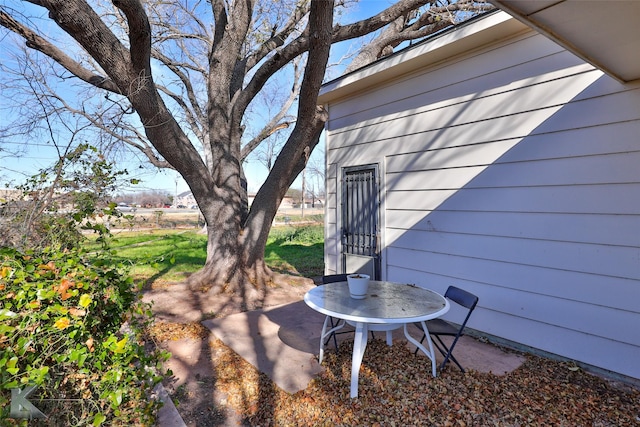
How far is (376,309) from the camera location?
2.22 m

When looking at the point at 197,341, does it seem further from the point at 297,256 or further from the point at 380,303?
the point at 297,256

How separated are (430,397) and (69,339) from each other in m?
2.20

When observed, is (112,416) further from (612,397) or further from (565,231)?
(565,231)

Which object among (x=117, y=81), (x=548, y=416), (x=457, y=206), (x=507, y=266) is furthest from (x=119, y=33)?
(x=548, y=416)

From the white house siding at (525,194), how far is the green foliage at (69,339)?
3.09m

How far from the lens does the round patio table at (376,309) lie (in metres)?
2.06

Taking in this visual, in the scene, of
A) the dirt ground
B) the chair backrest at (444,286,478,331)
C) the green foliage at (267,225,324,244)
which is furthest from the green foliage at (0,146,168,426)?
the green foliage at (267,225,324,244)

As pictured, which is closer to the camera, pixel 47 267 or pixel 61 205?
pixel 47 267

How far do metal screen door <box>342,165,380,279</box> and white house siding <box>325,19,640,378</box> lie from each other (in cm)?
24

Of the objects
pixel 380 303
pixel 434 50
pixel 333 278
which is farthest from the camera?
pixel 434 50

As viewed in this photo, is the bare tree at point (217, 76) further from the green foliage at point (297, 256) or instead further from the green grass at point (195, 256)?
the green foliage at point (297, 256)

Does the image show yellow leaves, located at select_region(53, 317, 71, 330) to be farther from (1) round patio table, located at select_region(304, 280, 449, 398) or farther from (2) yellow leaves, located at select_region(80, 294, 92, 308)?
(1) round patio table, located at select_region(304, 280, 449, 398)

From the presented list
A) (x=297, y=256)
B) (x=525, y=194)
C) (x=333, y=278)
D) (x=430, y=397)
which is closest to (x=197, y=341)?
(x=333, y=278)

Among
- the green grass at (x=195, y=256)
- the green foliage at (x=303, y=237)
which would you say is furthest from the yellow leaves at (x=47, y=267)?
the green foliage at (x=303, y=237)
